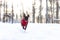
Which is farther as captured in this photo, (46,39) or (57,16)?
(57,16)

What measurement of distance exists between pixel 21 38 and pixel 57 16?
0.57m

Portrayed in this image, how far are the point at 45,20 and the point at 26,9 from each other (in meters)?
0.23

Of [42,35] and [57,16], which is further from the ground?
[57,16]

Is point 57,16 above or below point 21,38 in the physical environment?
above

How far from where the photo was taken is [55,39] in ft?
2.55

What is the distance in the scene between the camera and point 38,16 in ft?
4.00

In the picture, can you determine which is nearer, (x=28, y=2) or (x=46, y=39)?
(x=46, y=39)

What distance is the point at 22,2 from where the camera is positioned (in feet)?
3.98

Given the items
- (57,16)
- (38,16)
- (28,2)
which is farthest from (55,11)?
(28,2)

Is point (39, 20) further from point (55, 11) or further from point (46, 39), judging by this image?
point (46, 39)

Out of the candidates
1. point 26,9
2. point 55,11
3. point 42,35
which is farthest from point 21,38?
point 55,11

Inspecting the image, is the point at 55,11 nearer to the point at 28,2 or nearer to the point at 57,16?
the point at 57,16

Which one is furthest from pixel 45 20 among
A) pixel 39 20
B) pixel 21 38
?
pixel 21 38

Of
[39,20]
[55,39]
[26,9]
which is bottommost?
[55,39]
